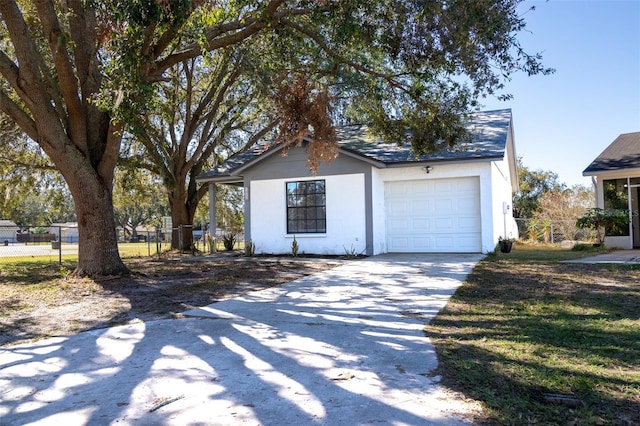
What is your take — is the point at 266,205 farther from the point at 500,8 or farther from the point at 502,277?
the point at 500,8

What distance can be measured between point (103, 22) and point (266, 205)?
7238 mm

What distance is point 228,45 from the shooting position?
10.2 m

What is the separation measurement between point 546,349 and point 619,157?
519 inches

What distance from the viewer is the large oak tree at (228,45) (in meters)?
8.23

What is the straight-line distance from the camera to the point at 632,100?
16375mm

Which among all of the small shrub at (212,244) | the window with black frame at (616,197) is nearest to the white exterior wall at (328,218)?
the small shrub at (212,244)

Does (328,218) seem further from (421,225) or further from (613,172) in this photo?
(613,172)

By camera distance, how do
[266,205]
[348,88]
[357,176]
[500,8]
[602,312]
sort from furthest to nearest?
[266,205] → [357,176] → [348,88] → [500,8] → [602,312]

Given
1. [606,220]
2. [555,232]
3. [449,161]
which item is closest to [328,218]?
[449,161]

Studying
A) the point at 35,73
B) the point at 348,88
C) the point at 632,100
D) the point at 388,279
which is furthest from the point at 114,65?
the point at 632,100

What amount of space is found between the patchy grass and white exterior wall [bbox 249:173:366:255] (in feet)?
19.7

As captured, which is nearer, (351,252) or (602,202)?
(351,252)

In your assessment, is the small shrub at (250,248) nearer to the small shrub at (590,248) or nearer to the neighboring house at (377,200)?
the neighboring house at (377,200)

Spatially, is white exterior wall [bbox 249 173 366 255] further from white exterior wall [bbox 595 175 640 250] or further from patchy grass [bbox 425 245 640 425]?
white exterior wall [bbox 595 175 640 250]
